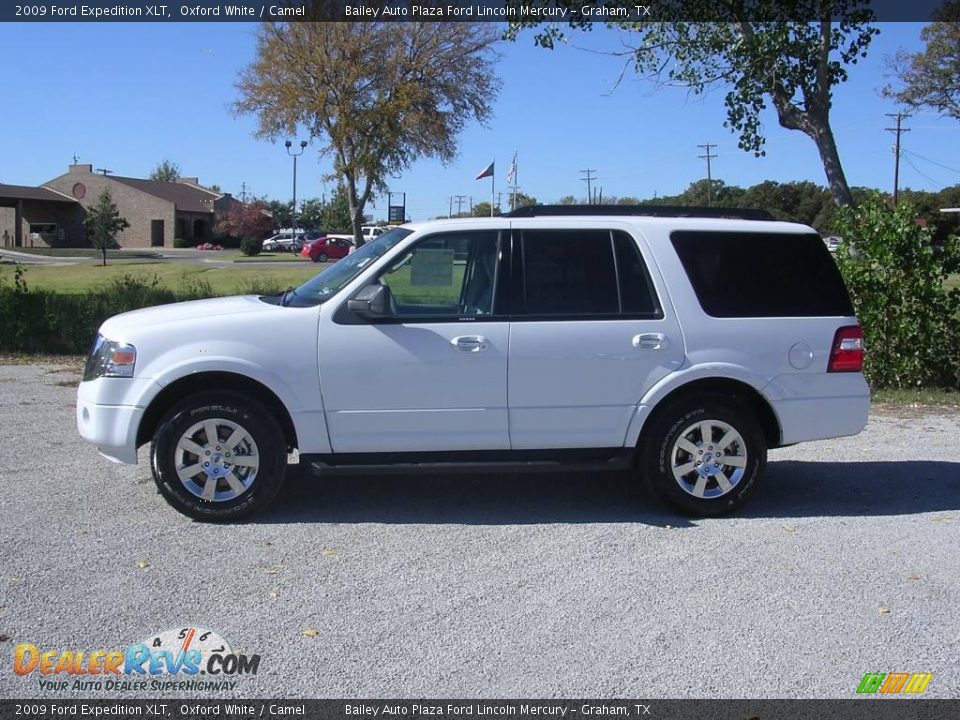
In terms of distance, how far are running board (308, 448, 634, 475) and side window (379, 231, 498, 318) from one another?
35.8 inches

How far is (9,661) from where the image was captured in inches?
164

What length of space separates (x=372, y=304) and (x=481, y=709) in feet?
9.29

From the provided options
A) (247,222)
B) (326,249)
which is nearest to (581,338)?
(326,249)

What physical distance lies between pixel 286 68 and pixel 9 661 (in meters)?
22.1

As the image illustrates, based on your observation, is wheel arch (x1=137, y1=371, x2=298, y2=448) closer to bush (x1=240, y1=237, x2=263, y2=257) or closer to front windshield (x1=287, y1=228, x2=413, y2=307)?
front windshield (x1=287, y1=228, x2=413, y2=307)

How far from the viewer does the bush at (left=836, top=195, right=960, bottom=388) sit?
448 inches

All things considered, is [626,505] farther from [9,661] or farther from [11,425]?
[11,425]

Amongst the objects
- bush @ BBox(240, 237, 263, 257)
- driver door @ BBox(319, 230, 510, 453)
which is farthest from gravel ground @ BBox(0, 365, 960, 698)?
bush @ BBox(240, 237, 263, 257)

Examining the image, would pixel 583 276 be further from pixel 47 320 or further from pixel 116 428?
pixel 47 320

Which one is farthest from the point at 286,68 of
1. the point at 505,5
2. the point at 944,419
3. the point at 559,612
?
the point at 559,612

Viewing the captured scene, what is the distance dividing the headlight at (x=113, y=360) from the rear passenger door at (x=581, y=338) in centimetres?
235

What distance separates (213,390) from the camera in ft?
20.1

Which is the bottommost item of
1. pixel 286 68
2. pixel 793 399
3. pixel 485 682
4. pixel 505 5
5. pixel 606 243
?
pixel 485 682

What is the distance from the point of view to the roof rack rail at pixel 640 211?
661 centimetres
